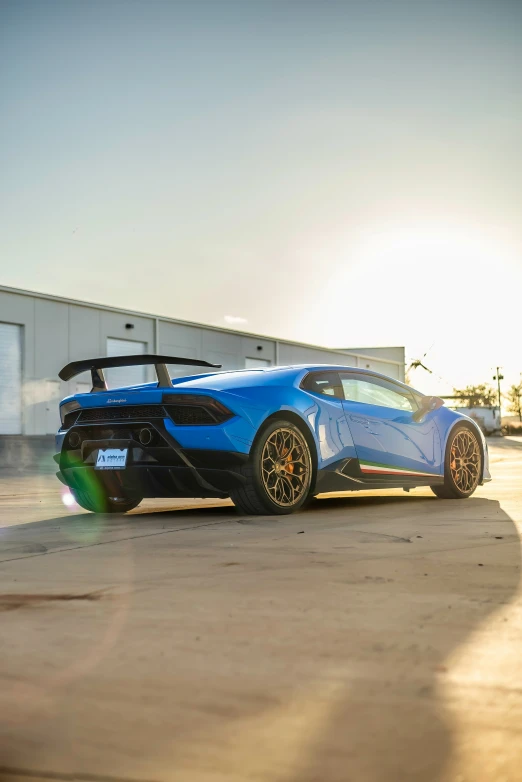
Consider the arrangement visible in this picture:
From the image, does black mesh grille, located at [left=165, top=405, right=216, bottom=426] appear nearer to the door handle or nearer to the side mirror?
the door handle

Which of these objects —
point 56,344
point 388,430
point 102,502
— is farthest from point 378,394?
point 56,344

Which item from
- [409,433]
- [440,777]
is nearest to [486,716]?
[440,777]

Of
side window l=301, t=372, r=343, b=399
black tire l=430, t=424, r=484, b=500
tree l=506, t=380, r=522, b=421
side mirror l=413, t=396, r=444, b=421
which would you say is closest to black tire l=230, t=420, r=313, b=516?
side window l=301, t=372, r=343, b=399

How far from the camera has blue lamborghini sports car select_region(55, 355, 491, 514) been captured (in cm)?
651

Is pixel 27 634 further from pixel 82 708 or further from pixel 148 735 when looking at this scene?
pixel 148 735

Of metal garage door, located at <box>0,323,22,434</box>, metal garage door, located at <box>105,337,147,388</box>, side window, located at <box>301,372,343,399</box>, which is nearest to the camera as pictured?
side window, located at <box>301,372,343,399</box>

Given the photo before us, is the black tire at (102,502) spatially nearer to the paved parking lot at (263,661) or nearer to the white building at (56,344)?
the paved parking lot at (263,661)

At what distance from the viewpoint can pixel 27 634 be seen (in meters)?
2.82

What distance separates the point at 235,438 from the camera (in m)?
6.47

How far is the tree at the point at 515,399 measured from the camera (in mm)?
151750

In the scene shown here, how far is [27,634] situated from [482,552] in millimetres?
2509

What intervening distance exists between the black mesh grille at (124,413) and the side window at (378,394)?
1844 mm

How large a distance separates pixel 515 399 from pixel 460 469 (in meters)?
150

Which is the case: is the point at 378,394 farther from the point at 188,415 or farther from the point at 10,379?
the point at 10,379
